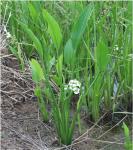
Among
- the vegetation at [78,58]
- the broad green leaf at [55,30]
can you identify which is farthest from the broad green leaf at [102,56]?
the broad green leaf at [55,30]

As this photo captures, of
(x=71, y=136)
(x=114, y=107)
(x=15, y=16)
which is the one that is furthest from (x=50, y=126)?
(x=15, y=16)

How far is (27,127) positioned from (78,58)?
1.16 ft

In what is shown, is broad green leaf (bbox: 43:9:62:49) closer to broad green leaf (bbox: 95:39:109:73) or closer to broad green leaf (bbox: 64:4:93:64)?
broad green leaf (bbox: 64:4:93:64)

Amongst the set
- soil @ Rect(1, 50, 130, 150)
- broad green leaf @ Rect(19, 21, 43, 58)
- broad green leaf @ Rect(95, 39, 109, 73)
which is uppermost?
broad green leaf @ Rect(19, 21, 43, 58)

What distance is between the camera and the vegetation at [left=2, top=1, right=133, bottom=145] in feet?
4.52

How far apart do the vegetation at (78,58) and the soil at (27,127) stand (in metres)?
0.05

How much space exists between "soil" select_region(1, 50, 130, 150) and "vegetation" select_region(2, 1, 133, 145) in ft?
0.16

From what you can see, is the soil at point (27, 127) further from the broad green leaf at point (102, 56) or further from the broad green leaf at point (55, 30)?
the broad green leaf at point (55, 30)

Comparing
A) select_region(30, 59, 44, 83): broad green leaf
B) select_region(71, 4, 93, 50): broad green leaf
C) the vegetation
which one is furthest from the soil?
select_region(71, 4, 93, 50): broad green leaf

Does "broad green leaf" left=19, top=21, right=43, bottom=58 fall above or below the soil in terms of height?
above

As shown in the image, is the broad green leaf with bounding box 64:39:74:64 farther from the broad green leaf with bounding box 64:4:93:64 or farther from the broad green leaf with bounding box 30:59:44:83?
the broad green leaf with bounding box 30:59:44:83

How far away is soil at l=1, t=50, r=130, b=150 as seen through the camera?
4.63 feet

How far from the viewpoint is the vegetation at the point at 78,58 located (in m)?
1.38

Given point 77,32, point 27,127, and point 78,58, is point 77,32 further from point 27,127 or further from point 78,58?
point 27,127
